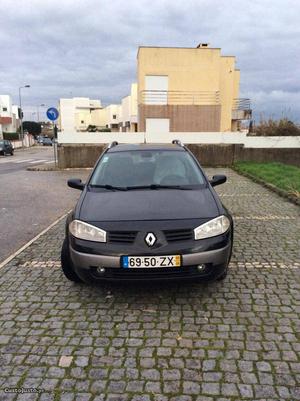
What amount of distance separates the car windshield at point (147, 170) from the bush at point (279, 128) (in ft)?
64.3

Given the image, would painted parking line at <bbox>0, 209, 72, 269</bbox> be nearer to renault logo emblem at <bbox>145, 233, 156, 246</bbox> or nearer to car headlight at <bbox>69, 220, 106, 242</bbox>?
car headlight at <bbox>69, 220, 106, 242</bbox>

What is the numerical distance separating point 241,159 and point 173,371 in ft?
52.9

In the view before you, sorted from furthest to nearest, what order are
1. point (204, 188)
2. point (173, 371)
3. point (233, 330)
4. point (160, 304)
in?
point (204, 188)
point (160, 304)
point (233, 330)
point (173, 371)

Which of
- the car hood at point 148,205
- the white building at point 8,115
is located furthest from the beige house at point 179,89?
the white building at point 8,115

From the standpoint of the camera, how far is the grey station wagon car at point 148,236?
11.4 ft

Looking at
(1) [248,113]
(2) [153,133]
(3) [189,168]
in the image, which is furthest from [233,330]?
(1) [248,113]

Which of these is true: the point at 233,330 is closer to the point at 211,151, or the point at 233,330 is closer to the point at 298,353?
the point at 298,353

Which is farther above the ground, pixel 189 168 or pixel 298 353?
pixel 189 168

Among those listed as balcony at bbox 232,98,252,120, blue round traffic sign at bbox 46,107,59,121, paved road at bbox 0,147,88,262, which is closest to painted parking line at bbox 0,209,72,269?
paved road at bbox 0,147,88,262

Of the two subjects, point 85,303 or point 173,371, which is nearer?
point 173,371

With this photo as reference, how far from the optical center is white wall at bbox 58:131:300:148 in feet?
58.3

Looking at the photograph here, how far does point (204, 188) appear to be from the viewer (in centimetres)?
448

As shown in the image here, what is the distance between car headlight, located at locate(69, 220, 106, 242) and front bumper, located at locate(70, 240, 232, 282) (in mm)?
161

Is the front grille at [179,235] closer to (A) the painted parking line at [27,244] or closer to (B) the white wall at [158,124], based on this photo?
(A) the painted parking line at [27,244]
